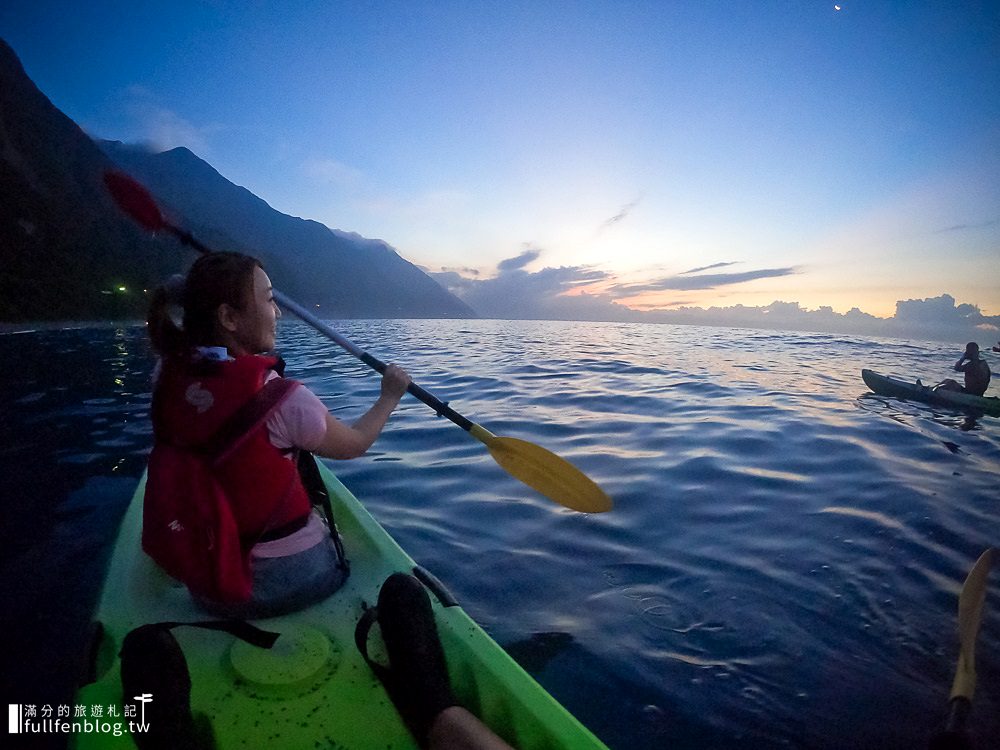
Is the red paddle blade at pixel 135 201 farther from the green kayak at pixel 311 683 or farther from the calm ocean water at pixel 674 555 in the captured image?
the green kayak at pixel 311 683

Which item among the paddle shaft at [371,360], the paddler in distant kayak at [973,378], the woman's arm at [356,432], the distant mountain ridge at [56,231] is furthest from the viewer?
the distant mountain ridge at [56,231]

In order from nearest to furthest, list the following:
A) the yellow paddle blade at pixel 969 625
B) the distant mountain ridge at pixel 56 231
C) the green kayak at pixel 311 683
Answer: the green kayak at pixel 311 683 < the yellow paddle blade at pixel 969 625 < the distant mountain ridge at pixel 56 231

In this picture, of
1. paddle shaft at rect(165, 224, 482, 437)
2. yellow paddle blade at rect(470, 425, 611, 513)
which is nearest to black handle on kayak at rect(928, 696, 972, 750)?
yellow paddle blade at rect(470, 425, 611, 513)

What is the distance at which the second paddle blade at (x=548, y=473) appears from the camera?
3.48 meters

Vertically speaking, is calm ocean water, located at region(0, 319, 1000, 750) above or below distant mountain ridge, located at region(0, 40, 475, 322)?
below

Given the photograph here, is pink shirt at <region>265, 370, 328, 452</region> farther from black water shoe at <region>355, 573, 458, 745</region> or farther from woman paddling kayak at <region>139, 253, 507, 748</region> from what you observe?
black water shoe at <region>355, 573, 458, 745</region>

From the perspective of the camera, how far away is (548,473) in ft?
11.8

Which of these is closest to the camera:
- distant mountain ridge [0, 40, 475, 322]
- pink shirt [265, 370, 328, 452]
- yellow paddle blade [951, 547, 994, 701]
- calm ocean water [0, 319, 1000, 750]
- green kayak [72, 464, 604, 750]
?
green kayak [72, 464, 604, 750]

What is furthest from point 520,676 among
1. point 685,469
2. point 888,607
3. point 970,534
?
point 970,534

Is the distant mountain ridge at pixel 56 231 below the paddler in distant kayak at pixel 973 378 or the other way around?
the other way around

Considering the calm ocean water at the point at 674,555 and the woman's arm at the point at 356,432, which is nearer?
the woman's arm at the point at 356,432

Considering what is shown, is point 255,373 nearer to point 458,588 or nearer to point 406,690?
point 406,690

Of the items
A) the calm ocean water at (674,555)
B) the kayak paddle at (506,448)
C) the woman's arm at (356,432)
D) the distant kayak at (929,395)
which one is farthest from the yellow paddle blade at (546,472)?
the distant kayak at (929,395)

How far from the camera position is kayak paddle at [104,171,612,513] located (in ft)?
11.3
